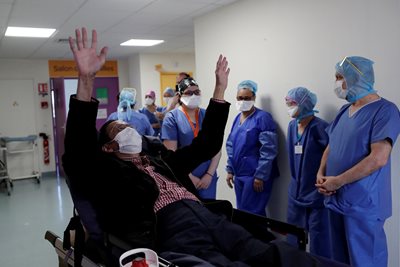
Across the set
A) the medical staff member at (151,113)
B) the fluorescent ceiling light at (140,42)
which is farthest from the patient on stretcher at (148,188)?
the fluorescent ceiling light at (140,42)

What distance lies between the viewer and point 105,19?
4.18 m

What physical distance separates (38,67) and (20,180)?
221 centimetres

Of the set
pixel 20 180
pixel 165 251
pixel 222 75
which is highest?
pixel 222 75

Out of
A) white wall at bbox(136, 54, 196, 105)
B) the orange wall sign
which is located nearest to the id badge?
white wall at bbox(136, 54, 196, 105)

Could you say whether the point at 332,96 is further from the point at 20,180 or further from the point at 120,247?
the point at 20,180

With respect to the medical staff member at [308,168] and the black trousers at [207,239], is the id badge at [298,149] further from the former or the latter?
the black trousers at [207,239]

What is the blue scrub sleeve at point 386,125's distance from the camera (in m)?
2.03

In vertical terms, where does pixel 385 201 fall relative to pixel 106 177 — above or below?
below

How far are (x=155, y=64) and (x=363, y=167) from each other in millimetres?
5618

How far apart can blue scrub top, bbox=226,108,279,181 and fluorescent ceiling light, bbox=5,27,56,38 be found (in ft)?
9.66

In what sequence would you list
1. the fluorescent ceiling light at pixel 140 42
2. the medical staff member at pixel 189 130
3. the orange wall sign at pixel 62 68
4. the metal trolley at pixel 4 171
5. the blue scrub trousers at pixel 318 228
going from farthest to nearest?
1. the orange wall sign at pixel 62 68
2. the metal trolley at pixel 4 171
3. the fluorescent ceiling light at pixel 140 42
4. the medical staff member at pixel 189 130
5. the blue scrub trousers at pixel 318 228

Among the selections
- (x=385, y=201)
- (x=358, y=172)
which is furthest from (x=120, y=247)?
(x=385, y=201)

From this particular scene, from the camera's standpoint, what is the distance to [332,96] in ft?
9.05

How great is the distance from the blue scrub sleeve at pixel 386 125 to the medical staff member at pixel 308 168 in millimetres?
589
